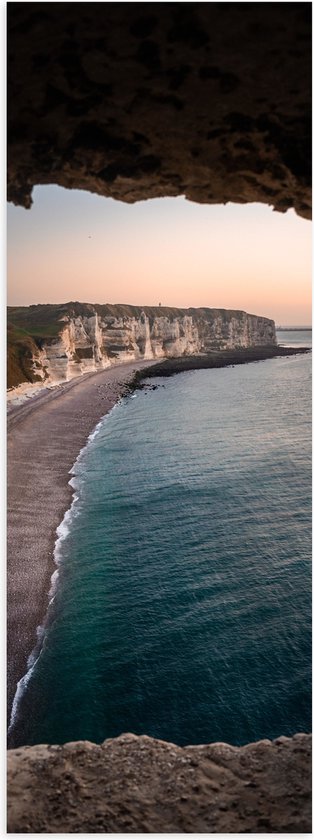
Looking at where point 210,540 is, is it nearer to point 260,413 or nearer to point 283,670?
point 283,670

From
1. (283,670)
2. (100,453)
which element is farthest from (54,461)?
(283,670)

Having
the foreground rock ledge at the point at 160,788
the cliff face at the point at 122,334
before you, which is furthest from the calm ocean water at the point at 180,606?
the cliff face at the point at 122,334

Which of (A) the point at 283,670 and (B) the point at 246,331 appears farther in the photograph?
(B) the point at 246,331

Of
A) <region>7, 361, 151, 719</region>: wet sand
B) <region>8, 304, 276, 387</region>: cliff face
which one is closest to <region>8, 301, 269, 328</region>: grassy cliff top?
<region>8, 304, 276, 387</region>: cliff face

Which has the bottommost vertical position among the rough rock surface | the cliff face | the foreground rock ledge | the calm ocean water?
the calm ocean water

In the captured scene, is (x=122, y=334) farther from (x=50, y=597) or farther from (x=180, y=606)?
(x=180, y=606)

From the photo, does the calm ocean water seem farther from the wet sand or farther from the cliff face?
the cliff face
